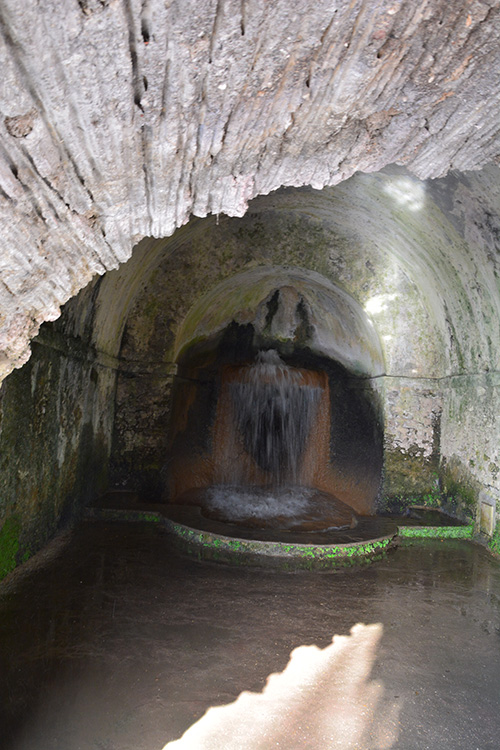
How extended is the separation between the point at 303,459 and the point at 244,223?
4595 millimetres

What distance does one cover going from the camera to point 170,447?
770 cm

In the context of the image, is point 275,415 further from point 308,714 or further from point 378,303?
point 308,714

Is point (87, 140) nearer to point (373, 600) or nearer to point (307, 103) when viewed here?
point (307, 103)

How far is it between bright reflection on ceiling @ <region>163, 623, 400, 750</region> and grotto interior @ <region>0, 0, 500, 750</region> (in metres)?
0.13

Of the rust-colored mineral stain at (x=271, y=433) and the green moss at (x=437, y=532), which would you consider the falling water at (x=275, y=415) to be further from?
the green moss at (x=437, y=532)

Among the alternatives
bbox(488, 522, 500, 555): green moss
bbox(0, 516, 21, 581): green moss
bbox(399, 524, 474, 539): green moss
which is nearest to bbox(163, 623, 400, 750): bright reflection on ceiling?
bbox(0, 516, 21, 581): green moss

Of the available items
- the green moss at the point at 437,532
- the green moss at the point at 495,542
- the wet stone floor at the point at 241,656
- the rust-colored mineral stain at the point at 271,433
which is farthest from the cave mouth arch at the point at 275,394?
the wet stone floor at the point at 241,656

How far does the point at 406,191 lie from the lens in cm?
520

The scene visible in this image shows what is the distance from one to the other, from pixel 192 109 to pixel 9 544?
11.9ft

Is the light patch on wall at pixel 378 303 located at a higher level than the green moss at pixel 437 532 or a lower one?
higher

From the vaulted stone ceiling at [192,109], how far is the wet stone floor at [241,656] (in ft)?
6.21

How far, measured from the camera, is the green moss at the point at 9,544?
4.03 meters

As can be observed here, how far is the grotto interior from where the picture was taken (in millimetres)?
1824

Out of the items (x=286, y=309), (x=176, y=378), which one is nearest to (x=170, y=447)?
(x=176, y=378)
